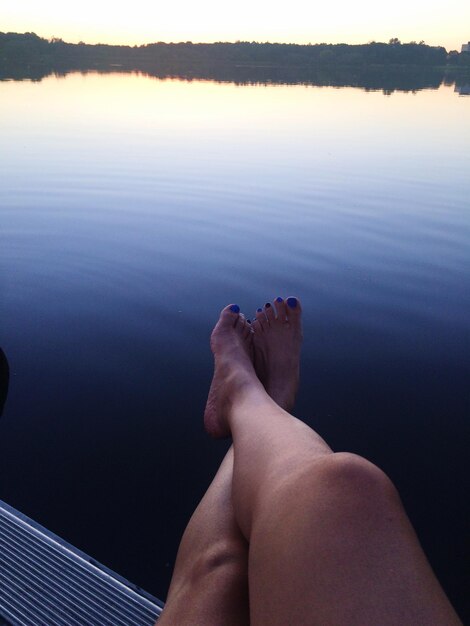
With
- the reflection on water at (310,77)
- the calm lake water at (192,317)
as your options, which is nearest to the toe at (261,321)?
the calm lake water at (192,317)

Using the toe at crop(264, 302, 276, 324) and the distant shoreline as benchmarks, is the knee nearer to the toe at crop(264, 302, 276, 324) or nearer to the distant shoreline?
the toe at crop(264, 302, 276, 324)

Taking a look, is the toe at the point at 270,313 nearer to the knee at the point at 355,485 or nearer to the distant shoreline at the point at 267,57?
the knee at the point at 355,485

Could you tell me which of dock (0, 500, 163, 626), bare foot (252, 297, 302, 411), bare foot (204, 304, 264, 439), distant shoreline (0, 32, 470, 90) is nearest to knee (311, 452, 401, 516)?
dock (0, 500, 163, 626)

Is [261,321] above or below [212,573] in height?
below

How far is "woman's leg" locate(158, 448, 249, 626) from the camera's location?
76 cm

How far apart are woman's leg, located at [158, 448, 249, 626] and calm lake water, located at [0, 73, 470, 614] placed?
0.35m

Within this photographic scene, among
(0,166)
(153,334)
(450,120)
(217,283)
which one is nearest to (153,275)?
(217,283)

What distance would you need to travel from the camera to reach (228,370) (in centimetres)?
158

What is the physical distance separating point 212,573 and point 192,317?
1.59 m

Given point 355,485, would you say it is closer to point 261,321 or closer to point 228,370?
point 228,370

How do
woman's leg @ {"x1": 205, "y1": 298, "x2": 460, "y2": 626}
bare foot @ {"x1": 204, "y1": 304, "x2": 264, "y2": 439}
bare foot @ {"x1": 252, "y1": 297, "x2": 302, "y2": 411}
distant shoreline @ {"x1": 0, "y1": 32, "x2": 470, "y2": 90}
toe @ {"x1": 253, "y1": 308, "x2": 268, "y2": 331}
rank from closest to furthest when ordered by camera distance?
1. woman's leg @ {"x1": 205, "y1": 298, "x2": 460, "y2": 626}
2. bare foot @ {"x1": 204, "y1": 304, "x2": 264, "y2": 439}
3. bare foot @ {"x1": 252, "y1": 297, "x2": 302, "y2": 411}
4. toe @ {"x1": 253, "y1": 308, "x2": 268, "y2": 331}
5. distant shoreline @ {"x1": 0, "y1": 32, "x2": 470, "y2": 90}

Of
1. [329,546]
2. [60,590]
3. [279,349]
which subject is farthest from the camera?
[279,349]

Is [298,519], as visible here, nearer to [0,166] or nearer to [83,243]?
[83,243]

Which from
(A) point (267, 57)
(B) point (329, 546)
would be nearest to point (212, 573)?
(B) point (329, 546)
